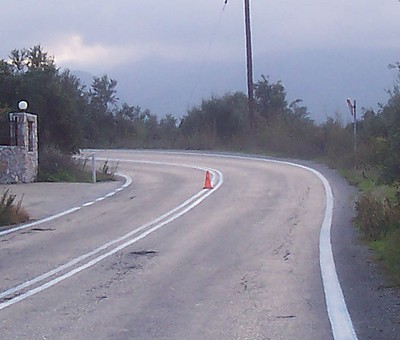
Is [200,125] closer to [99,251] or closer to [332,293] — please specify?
[99,251]

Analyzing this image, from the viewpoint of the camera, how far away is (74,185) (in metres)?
28.9

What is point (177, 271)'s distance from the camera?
1221cm

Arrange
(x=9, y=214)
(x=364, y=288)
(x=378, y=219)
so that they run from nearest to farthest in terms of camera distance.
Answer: (x=364, y=288) → (x=378, y=219) → (x=9, y=214)

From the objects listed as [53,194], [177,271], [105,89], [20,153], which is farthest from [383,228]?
[105,89]

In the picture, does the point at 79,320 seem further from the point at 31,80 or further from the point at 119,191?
the point at 31,80

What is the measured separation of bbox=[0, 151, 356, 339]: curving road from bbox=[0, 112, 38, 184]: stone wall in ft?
18.2

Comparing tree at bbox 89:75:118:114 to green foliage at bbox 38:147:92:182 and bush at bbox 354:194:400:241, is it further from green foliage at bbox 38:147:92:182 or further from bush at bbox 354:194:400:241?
bush at bbox 354:194:400:241

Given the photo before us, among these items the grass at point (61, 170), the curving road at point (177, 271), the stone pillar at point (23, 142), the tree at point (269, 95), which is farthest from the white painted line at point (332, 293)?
the tree at point (269, 95)

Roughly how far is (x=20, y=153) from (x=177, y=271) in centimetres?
1839

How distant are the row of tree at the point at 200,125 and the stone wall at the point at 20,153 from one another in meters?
0.89

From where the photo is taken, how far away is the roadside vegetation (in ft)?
50.6

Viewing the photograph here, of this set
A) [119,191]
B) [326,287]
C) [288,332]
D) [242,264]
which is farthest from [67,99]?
[288,332]

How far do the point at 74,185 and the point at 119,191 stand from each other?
2639mm

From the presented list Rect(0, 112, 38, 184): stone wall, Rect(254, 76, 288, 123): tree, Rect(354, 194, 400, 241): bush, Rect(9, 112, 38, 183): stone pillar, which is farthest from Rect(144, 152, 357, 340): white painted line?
Rect(254, 76, 288, 123): tree
